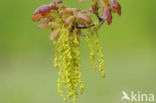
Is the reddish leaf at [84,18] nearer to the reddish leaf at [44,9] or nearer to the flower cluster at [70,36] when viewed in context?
the flower cluster at [70,36]

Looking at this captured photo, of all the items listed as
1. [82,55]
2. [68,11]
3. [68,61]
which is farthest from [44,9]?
[82,55]

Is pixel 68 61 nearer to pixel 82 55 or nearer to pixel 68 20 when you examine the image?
pixel 68 20

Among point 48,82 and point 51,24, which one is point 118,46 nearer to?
point 48,82

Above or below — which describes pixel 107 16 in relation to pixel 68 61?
above


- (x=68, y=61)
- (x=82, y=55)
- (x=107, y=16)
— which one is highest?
(x=107, y=16)

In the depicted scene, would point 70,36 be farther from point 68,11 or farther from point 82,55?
point 82,55

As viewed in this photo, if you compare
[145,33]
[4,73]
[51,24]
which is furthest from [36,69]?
[51,24]

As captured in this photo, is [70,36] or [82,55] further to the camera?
[82,55]
